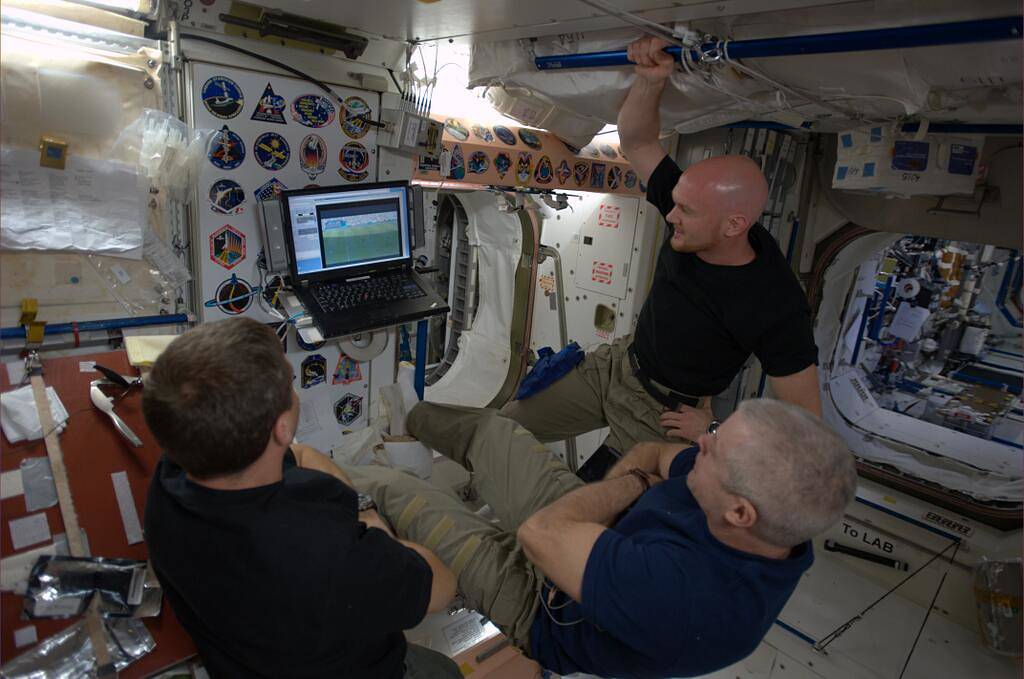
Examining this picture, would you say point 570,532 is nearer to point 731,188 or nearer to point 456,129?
point 731,188

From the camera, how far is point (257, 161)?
240 cm

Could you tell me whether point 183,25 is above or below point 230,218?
above

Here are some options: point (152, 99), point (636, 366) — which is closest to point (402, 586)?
point (636, 366)

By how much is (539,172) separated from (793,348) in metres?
1.89

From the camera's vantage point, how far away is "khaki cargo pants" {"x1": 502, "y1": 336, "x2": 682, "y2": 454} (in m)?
2.70

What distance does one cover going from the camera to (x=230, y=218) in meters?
2.38

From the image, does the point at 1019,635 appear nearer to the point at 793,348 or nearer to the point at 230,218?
the point at 793,348

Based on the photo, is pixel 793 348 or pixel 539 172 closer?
pixel 793 348

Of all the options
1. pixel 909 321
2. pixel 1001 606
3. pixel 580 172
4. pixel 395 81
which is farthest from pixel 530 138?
pixel 909 321

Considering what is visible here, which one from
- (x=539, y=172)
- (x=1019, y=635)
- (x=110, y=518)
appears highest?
(x=539, y=172)

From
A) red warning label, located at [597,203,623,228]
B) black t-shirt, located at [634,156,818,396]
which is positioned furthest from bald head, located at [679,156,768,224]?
red warning label, located at [597,203,623,228]

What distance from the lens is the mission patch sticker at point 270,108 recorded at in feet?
7.70

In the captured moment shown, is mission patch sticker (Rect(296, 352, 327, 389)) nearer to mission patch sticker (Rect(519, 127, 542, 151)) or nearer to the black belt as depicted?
the black belt

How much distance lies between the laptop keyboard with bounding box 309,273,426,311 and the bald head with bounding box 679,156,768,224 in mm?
1390
